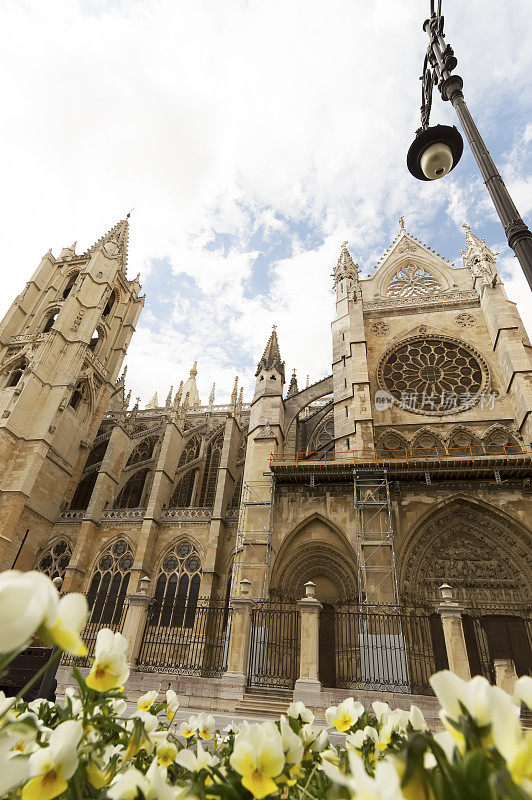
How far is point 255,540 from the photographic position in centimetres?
1381

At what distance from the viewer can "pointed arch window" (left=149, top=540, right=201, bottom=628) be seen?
59.7 feet

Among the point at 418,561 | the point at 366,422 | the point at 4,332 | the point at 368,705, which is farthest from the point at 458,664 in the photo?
the point at 4,332

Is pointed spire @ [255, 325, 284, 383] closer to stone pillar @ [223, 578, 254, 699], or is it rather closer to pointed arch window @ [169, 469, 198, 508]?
pointed arch window @ [169, 469, 198, 508]

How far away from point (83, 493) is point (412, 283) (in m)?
20.3

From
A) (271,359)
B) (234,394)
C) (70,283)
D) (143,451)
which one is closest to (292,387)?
(234,394)

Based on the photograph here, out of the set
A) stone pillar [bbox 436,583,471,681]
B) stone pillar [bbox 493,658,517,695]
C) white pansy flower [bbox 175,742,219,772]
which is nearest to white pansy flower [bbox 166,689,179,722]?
white pansy flower [bbox 175,742,219,772]

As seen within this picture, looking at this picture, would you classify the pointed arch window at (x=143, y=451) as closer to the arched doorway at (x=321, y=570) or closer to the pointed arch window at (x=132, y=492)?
the pointed arch window at (x=132, y=492)

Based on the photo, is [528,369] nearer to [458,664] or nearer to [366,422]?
[366,422]

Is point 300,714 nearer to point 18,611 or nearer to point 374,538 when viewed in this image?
point 18,611

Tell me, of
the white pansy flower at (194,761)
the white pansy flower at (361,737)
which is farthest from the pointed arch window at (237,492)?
the white pansy flower at (194,761)

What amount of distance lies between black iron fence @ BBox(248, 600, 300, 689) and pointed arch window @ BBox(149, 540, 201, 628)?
6732mm

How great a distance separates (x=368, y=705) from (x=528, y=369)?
461 inches

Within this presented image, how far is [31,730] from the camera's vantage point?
89 centimetres

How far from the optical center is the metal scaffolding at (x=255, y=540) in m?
13.1
